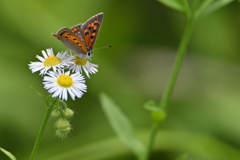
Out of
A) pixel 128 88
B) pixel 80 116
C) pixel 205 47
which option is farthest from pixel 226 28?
pixel 80 116

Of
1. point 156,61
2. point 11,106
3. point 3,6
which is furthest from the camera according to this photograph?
point 156,61

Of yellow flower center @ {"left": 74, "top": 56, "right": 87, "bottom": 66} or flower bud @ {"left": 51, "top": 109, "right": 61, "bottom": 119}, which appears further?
yellow flower center @ {"left": 74, "top": 56, "right": 87, "bottom": 66}

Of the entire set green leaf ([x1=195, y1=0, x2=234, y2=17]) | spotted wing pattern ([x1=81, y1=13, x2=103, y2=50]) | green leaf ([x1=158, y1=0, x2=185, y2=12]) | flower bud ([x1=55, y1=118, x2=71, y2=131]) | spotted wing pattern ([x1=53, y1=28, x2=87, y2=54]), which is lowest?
flower bud ([x1=55, y1=118, x2=71, y2=131])

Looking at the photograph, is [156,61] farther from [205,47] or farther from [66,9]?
[66,9]

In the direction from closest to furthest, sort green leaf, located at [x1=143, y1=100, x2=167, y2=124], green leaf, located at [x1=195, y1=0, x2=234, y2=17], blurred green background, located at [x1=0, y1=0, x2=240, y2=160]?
1. green leaf, located at [x1=143, y1=100, x2=167, y2=124]
2. green leaf, located at [x1=195, y1=0, x2=234, y2=17]
3. blurred green background, located at [x1=0, y1=0, x2=240, y2=160]

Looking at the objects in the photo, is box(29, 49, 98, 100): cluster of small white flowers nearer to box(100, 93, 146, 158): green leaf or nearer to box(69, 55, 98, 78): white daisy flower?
box(69, 55, 98, 78): white daisy flower

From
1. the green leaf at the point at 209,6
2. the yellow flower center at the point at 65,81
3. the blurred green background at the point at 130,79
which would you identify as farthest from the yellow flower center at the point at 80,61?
the blurred green background at the point at 130,79

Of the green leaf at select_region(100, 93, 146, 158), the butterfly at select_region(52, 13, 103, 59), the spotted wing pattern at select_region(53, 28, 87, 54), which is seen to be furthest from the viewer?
the green leaf at select_region(100, 93, 146, 158)

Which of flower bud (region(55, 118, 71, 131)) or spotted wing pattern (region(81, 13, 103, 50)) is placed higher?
spotted wing pattern (region(81, 13, 103, 50))

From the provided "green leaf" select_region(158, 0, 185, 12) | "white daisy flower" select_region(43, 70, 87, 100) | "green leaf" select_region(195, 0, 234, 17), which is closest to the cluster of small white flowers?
"white daisy flower" select_region(43, 70, 87, 100)
